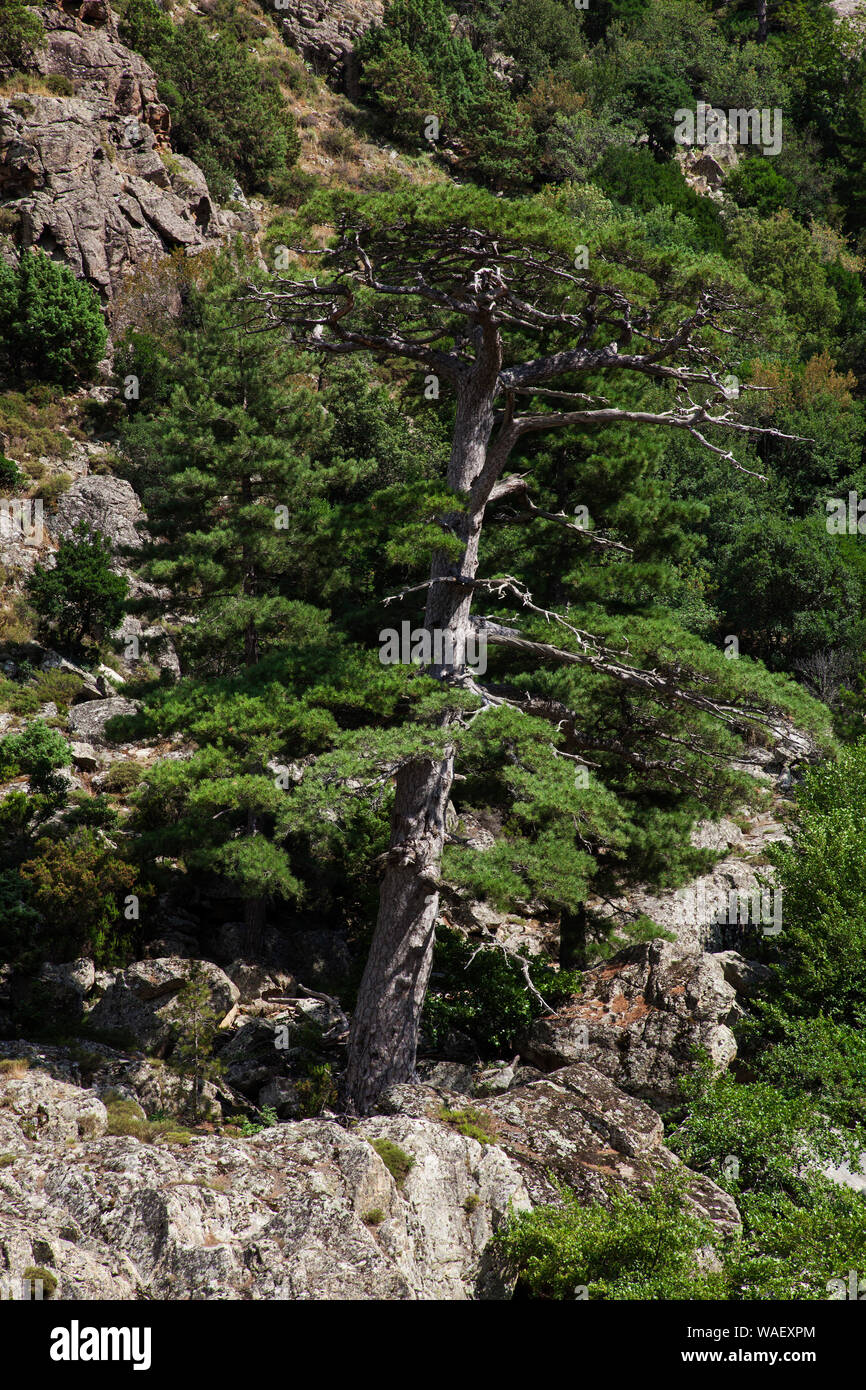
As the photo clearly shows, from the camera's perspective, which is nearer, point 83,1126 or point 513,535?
point 83,1126

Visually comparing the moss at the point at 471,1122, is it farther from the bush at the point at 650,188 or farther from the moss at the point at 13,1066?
the bush at the point at 650,188

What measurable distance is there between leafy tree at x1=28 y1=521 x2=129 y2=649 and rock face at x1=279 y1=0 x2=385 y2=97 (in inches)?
1595

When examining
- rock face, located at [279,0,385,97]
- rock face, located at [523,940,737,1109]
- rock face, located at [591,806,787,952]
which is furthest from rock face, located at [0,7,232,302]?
rock face, located at [523,940,737,1109]

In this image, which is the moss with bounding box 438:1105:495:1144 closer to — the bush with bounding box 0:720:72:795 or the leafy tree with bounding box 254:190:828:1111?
the leafy tree with bounding box 254:190:828:1111

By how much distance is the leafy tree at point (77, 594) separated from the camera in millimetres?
23109

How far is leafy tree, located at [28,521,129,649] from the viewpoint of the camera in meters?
23.1

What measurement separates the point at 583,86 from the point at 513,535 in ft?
169

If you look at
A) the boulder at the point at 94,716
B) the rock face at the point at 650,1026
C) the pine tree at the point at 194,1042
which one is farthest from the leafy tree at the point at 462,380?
the boulder at the point at 94,716

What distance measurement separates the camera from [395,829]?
10906 mm

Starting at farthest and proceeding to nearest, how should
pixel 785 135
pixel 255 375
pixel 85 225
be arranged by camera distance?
1. pixel 785 135
2. pixel 85 225
3. pixel 255 375

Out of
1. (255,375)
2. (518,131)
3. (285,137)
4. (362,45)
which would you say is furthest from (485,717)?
(362,45)

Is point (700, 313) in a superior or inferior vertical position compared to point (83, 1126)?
superior

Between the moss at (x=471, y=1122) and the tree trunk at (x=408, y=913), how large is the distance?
1.69 m
